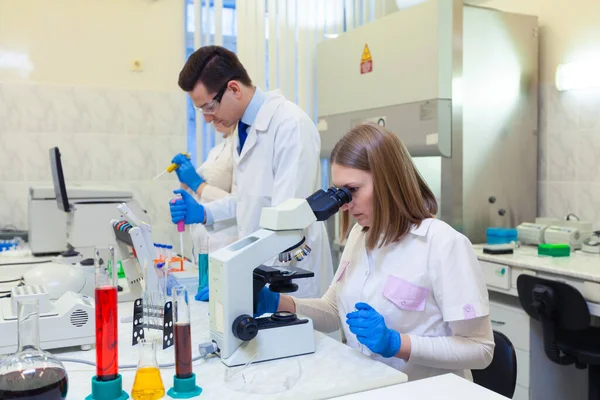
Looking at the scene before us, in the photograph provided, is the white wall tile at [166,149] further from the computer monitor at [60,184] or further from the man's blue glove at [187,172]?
the computer monitor at [60,184]

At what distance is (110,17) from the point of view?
355 centimetres

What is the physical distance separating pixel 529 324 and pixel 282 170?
1.31 metres

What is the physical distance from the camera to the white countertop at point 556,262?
7.54 feet

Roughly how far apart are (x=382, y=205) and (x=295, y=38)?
2.70m

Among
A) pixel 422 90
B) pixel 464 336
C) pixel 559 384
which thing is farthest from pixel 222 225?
pixel 559 384

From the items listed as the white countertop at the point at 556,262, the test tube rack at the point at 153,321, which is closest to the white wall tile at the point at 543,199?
the white countertop at the point at 556,262

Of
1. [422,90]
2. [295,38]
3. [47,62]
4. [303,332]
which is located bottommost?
[303,332]

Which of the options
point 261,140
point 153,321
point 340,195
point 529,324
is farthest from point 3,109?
point 529,324

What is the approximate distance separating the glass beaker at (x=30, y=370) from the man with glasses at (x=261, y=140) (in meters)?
1.12

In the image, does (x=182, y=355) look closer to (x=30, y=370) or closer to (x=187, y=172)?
(x=30, y=370)

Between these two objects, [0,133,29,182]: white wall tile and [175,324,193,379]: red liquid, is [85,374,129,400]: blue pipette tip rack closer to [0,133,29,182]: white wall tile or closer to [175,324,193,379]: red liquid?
[175,324,193,379]: red liquid

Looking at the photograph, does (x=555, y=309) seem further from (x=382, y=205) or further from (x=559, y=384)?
(x=382, y=205)

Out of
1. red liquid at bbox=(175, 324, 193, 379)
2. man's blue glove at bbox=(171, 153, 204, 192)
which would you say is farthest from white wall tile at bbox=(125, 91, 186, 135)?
red liquid at bbox=(175, 324, 193, 379)

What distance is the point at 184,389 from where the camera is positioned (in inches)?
43.6
